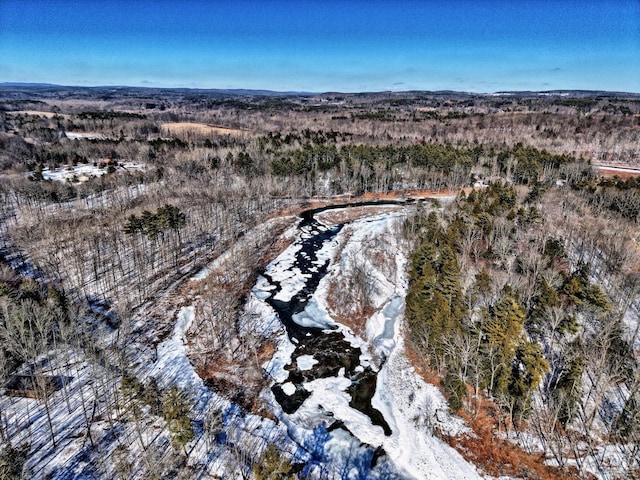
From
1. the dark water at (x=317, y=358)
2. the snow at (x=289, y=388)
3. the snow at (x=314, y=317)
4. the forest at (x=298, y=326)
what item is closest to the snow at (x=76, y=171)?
the forest at (x=298, y=326)

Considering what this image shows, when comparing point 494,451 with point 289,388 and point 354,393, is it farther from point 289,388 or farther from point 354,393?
point 289,388

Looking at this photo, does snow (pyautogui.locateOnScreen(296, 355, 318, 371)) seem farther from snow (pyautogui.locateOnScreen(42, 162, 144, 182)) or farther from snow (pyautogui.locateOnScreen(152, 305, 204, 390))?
snow (pyautogui.locateOnScreen(42, 162, 144, 182))

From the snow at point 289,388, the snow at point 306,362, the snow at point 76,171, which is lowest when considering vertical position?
the snow at point 289,388

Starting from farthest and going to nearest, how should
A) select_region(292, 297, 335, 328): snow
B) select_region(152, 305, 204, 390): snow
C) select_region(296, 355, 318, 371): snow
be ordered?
select_region(292, 297, 335, 328): snow, select_region(296, 355, 318, 371): snow, select_region(152, 305, 204, 390): snow

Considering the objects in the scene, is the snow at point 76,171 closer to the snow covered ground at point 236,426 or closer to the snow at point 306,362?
the snow covered ground at point 236,426

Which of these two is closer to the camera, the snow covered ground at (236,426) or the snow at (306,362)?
the snow covered ground at (236,426)

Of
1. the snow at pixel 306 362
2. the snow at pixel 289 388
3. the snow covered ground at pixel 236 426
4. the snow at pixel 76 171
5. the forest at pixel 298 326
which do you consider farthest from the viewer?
the snow at pixel 76 171

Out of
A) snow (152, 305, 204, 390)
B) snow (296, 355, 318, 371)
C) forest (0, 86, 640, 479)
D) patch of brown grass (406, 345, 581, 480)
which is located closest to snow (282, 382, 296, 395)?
forest (0, 86, 640, 479)
